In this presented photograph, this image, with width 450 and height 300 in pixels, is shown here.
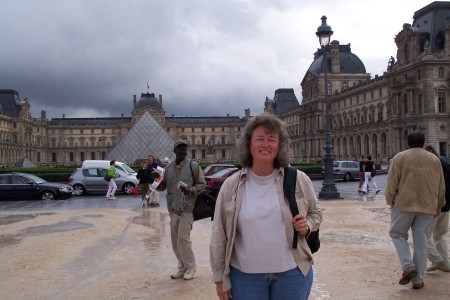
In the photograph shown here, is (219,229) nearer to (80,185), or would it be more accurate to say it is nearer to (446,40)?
(80,185)

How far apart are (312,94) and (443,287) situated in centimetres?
7618

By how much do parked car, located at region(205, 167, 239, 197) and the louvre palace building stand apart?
2916mm

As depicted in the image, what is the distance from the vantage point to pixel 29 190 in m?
18.6

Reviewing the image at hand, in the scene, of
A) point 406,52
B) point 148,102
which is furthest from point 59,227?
point 148,102

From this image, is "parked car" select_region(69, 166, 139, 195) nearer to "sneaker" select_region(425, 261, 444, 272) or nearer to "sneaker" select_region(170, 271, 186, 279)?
"sneaker" select_region(170, 271, 186, 279)

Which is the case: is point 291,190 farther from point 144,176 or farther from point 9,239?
point 144,176

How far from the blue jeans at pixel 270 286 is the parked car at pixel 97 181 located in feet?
60.7

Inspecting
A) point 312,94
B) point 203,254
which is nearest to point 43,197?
point 203,254

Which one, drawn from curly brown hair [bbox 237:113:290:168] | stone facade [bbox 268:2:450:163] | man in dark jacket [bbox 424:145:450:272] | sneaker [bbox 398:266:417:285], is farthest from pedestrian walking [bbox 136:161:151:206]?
stone facade [bbox 268:2:450:163]

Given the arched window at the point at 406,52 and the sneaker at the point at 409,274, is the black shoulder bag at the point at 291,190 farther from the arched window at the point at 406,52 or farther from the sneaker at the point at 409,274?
the arched window at the point at 406,52

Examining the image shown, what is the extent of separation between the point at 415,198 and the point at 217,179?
37.4 ft

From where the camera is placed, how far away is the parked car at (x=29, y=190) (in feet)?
60.9

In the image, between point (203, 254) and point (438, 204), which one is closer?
point (438, 204)

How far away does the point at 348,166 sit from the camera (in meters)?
29.8
